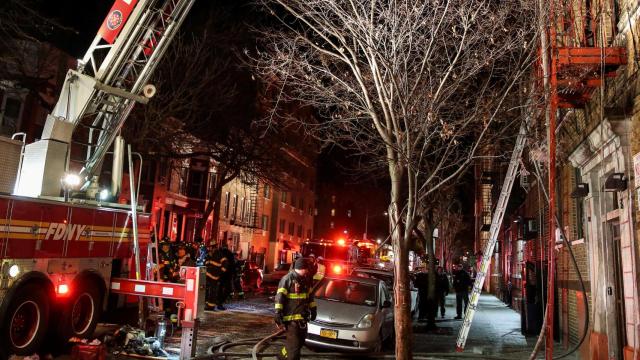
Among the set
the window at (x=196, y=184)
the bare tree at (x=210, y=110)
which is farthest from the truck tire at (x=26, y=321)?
the window at (x=196, y=184)

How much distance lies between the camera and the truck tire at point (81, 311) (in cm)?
758

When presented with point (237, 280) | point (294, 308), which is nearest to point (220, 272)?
point (237, 280)

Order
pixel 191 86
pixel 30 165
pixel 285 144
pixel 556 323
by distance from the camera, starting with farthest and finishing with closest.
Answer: pixel 285 144 → pixel 191 86 → pixel 556 323 → pixel 30 165

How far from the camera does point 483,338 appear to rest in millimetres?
12742

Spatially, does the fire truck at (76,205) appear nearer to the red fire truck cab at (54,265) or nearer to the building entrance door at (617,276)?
the red fire truck cab at (54,265)

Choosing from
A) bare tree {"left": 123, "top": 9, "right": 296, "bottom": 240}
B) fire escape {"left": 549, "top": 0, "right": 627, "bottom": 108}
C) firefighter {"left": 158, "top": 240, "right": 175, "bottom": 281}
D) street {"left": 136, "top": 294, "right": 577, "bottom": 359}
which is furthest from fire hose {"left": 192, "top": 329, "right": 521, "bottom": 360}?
bare tree {"left": 123, "top": 9, "right": 296, "bottom": 240}

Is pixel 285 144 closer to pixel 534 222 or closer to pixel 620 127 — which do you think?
pixel 534 222

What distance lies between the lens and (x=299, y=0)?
27.1 feet

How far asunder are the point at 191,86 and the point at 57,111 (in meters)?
8.44

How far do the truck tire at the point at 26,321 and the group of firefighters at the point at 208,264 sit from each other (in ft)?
17.5

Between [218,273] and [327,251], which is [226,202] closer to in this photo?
[327,251]

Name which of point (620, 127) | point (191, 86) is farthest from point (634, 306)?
point (191, 86)

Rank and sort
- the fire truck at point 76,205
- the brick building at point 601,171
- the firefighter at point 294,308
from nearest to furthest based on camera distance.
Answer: the fire truck at point 76,205, the brick building at point 601,171, the firefighter at point 294,308

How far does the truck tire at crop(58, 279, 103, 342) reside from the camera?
24.9 feet
